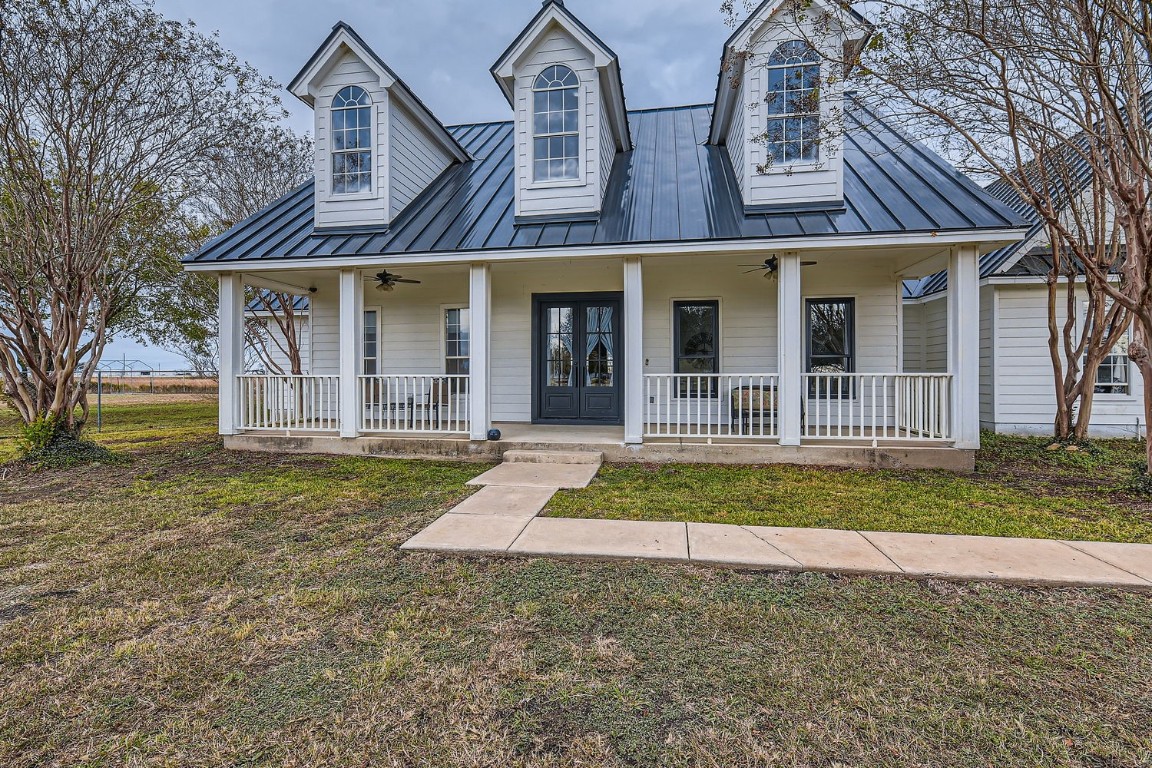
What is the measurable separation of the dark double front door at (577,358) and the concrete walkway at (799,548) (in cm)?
459

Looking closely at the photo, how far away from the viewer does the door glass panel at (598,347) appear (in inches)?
360

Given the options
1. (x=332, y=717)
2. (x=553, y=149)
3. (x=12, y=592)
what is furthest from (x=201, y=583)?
(x=553, y=149)

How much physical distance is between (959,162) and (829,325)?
290cm

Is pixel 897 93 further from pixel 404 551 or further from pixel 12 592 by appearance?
pixel 12 592

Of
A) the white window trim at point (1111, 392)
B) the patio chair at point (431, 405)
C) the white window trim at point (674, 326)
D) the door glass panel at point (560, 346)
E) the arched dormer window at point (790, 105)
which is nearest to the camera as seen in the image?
the arched dormer window at point (790, 105)

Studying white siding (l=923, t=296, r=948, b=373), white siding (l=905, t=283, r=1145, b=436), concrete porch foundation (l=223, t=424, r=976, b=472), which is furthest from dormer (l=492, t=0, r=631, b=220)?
white siding (l=905, t=283, r=1145, b=436)

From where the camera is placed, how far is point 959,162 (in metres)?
7.54

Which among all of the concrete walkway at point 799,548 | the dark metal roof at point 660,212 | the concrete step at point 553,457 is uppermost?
the dark metal roof at point 660,212

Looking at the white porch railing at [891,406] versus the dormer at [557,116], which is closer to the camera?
the white porch railing at [891,406]

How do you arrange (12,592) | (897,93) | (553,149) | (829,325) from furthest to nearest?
(829,325)
(553,149)
(897,93)
(12,592)

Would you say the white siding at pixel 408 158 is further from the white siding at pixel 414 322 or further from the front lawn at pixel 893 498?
the front lawn at pixel 893 498

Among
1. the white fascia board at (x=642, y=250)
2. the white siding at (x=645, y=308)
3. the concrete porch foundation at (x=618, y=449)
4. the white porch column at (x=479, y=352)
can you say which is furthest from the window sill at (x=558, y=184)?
the concrete porch foundation at (x=618, y=449)

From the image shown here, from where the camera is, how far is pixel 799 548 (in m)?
3.77

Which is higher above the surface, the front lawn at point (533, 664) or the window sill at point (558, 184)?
the window sill at point (558, 184)
